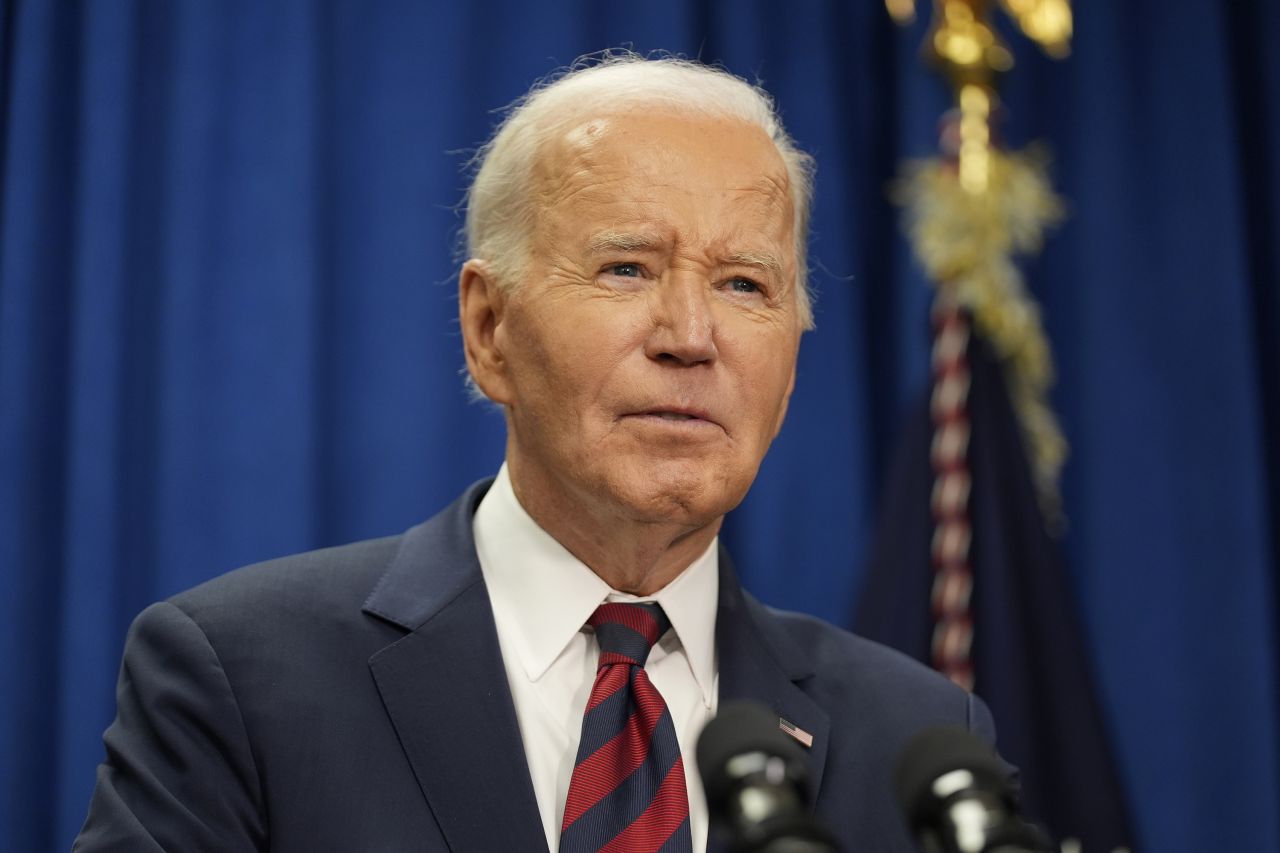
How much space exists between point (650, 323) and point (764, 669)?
0.49 metres

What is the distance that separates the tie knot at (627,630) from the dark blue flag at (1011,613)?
134 cm

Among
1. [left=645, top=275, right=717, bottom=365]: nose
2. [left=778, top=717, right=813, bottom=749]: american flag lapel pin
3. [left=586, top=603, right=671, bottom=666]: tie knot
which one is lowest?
[left=778, top=717, right=813, bottom=749]: american flag lapel pin

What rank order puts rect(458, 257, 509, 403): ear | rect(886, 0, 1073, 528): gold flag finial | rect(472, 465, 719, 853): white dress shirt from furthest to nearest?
rect(886, 0, 1073, 528): gold flag finial < rect(458, 257, 509, 403): ear < rect(472, 465, 719, 853): white dress shirt

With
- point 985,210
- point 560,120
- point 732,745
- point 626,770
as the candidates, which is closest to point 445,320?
point 985,210

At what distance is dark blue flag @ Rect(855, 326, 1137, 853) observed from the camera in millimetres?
3043

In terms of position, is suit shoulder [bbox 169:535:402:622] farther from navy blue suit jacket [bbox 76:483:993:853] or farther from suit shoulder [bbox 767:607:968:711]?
suit shoulder [bbox 767:607:968:711]

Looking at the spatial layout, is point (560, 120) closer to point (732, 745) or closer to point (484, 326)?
point (484, 326)

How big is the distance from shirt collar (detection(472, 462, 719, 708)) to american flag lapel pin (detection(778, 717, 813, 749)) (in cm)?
10

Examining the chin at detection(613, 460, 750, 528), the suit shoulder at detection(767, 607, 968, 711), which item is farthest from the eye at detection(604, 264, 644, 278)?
the suit shoulder at detection(767, 607, 968, 711)

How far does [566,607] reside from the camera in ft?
6.06

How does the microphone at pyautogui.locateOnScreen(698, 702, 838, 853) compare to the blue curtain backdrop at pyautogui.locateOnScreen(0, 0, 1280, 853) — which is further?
the blue curtain backdrop at pyautogui.locateOnScreen(0, 0, 1280, 853)

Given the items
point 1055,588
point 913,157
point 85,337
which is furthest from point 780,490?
point 85,337

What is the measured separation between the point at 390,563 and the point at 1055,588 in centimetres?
173

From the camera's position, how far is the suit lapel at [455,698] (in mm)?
1631
